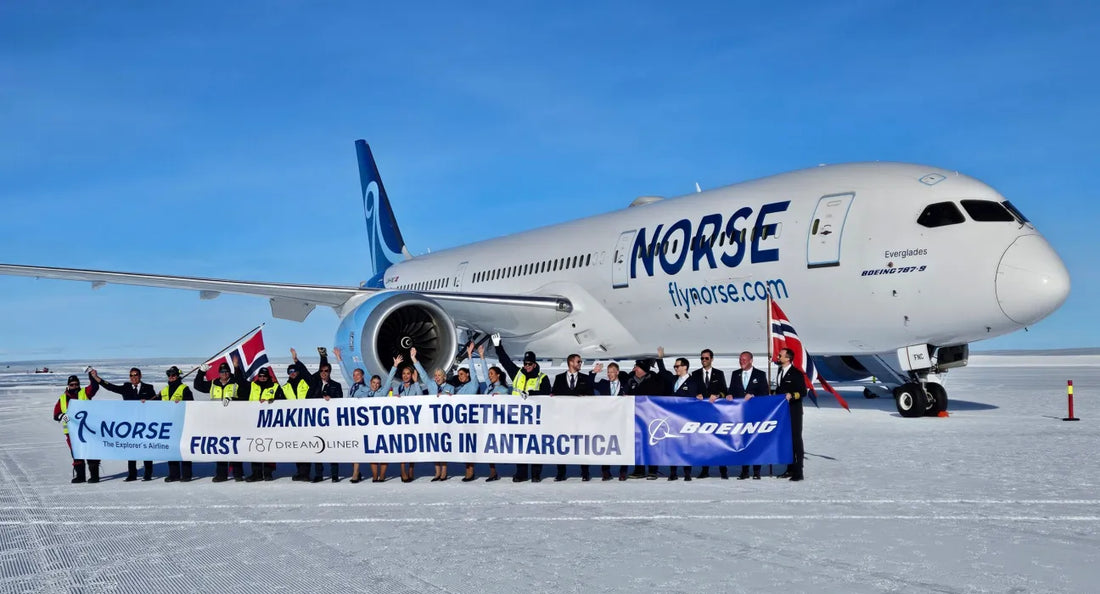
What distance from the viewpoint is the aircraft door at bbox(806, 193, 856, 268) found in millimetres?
12305

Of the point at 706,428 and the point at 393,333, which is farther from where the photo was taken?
the point at 393,333

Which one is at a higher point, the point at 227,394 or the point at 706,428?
the point at 227,394

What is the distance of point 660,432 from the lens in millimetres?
8883

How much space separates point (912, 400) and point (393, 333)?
25.6 ft

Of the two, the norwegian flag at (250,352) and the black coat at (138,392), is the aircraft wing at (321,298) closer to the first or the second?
the norwegian flag at (250,352)

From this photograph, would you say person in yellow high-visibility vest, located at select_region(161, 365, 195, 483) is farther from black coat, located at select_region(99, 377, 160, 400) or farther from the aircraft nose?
the aircraft nose

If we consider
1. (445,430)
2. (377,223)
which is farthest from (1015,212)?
(377,223)

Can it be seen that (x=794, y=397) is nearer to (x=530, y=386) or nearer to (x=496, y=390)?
(x=530, y=386)

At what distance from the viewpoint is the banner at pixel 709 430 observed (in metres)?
8.76

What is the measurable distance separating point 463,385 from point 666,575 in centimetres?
523

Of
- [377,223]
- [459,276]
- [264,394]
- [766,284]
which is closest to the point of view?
[264,394]

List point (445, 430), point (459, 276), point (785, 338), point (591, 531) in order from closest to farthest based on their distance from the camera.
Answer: point (591, 531) < point (445, 430) < point (785, 338) < point (459, 276)

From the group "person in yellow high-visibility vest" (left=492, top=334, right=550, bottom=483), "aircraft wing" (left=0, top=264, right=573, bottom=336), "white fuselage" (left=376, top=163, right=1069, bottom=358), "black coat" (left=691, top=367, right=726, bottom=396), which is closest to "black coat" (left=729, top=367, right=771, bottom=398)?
"black coat" (left=691, top=367, right=726, bottom=396)

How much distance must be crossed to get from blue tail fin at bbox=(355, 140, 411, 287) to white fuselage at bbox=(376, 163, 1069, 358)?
463 inches
